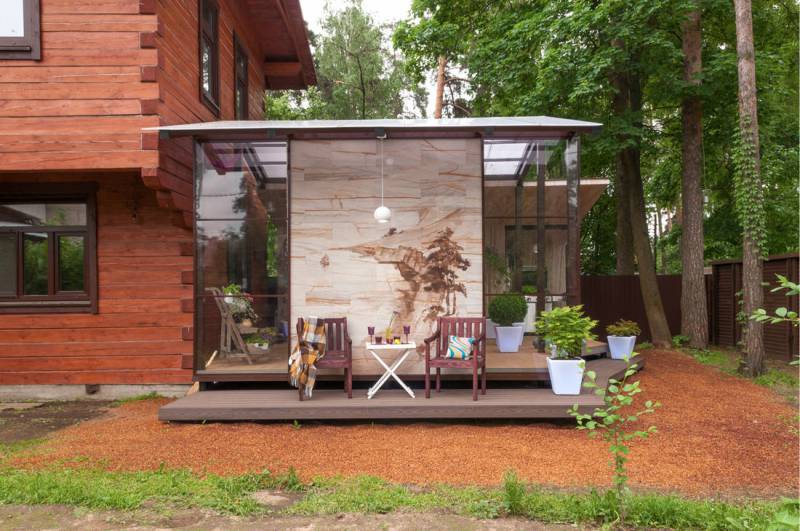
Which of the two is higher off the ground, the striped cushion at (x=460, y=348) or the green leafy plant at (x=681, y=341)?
the striped cushion at (x=460, y=348)

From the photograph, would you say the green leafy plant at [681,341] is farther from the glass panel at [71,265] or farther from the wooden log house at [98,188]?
the glass panel at [71,265]

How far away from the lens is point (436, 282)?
6184mm

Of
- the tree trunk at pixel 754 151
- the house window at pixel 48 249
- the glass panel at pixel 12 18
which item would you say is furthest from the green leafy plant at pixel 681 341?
the glass panel at pixel 12 18

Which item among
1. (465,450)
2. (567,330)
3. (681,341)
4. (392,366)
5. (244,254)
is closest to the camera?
(465,450)

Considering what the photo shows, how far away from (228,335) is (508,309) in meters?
3.44

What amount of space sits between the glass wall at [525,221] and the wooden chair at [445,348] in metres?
0.52

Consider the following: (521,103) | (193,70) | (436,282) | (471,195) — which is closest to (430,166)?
(471,195)

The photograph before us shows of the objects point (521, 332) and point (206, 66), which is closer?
point (521, 332)

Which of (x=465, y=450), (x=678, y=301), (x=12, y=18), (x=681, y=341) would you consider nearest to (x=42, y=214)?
(x=12, y=18)

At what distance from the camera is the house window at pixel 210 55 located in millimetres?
7637

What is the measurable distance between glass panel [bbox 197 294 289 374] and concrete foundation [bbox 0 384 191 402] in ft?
4.01

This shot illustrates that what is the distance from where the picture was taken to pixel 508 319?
6.89m

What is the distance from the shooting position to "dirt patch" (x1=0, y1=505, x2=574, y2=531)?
121 inches

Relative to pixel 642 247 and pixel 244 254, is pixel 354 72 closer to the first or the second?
pixel 642 247
